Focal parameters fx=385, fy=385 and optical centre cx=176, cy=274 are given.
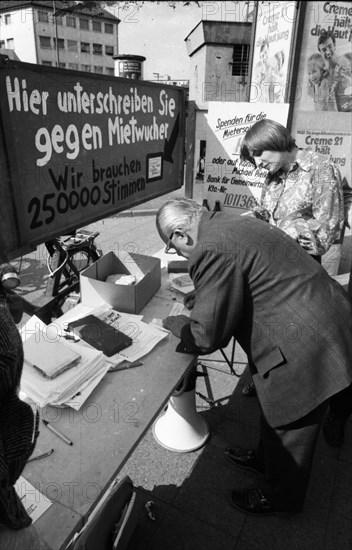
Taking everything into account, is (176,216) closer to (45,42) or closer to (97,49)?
(45,42)

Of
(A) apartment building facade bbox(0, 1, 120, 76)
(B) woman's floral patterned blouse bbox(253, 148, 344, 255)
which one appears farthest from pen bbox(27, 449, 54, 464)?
(A) apartment building facade bbox(0, 1, 120, 76)

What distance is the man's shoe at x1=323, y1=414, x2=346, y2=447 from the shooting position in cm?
258

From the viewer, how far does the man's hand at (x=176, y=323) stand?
195 centimetres

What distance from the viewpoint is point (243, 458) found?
7.95 ft

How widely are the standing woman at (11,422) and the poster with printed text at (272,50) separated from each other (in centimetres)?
482

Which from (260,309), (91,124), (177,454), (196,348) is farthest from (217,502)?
(91,124)

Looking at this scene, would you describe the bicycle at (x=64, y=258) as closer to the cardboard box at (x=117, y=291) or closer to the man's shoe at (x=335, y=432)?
the cardboard box at (x=117, y=291)

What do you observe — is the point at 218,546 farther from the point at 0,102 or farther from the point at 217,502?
the point at 0,102

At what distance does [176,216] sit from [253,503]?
5.37 ft

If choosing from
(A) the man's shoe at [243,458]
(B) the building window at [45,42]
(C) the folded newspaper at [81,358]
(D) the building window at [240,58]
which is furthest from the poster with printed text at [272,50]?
(B) the building window at [45,42]

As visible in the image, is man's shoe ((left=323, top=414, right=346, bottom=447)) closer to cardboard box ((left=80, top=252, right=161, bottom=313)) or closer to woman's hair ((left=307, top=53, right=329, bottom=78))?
cardboard box ((left=80, top=252, right=161, bottom=313))

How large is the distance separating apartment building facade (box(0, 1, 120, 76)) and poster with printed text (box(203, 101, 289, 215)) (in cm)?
3815

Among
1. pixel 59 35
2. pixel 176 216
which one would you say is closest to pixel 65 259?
pixel 176 216

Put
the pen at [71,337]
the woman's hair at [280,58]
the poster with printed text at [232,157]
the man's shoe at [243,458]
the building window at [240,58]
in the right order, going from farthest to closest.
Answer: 1. the building window at [240,58]
2. the woman's hair at [280,58]
3. the poster with printed text at [232,157]
4. the man's shoe at [243,458]
5. the pen at [71,337]
